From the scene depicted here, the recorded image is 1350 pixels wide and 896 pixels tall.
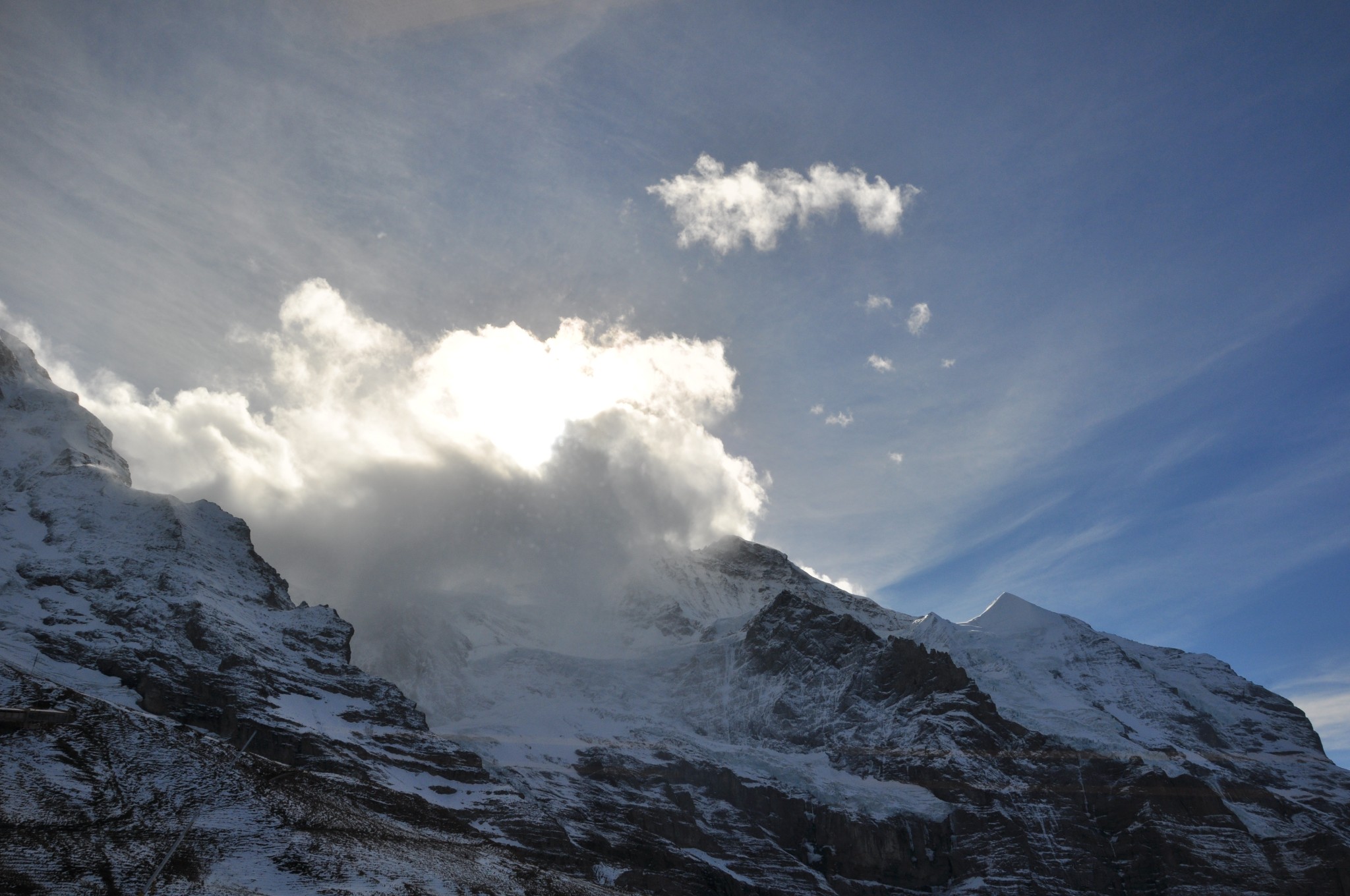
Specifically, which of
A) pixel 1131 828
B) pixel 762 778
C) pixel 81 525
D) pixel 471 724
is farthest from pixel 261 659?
pixel 1131 828

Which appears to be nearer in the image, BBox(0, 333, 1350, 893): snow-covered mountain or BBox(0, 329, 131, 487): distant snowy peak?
BBox(0, 333, 1350, 893): snow-covered mountain

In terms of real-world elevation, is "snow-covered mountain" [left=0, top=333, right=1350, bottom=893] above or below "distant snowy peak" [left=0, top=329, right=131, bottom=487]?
below

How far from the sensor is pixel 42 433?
181875 millimetres

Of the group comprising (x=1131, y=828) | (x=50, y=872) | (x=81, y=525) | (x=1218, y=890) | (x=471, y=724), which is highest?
(x=81, y=525)

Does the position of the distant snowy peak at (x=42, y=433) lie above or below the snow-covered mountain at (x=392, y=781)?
above

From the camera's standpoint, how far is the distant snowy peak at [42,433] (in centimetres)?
17138

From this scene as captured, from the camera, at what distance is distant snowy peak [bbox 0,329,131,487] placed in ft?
562

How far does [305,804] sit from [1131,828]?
15524cm

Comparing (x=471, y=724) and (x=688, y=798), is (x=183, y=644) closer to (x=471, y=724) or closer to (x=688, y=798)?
(x=471, y=724)

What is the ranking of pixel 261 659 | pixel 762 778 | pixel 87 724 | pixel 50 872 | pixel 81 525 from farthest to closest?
pixel 762 778
pixel 81 525
pixel 261 659
pixel 87 724
pixel 50 872

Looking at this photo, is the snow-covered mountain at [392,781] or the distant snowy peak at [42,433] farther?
the distant snowy peak at [42,433]

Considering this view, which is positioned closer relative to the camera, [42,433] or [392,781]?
[392,781]

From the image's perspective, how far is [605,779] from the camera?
171m

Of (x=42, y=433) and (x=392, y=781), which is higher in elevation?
(x=42, y=433)
